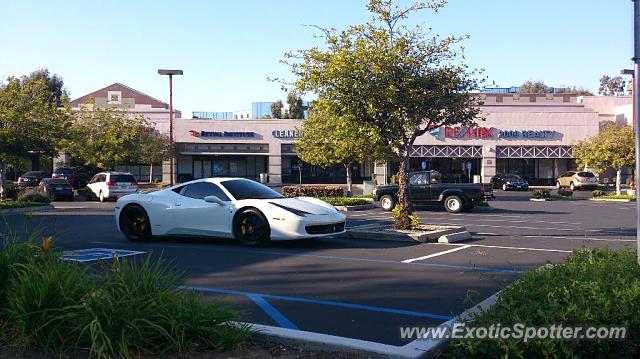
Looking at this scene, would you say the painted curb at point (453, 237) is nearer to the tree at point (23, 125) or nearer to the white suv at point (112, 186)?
the tree at point (23, 125)

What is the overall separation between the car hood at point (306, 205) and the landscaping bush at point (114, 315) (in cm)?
640

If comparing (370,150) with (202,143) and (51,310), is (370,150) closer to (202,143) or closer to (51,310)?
(51,310)

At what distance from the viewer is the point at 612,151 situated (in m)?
36.5

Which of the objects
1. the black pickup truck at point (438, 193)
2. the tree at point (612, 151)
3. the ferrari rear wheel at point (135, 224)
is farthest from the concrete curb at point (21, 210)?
the tree at point (612, 151)

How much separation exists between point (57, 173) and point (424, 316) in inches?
1515

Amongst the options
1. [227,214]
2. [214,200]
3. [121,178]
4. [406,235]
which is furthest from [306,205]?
[121,178]

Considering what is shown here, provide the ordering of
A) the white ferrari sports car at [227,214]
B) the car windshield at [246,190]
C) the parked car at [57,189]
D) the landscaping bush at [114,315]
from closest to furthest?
the landscaping bush at [114,315]
the white ferrari sports car at [227,214]
the car windshield at [246,190]
the parked car at [57,189]

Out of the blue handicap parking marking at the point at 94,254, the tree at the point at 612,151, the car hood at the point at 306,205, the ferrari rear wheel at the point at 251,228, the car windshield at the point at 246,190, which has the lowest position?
the blue handicap parking marking at the point at 94,254

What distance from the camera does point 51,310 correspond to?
4.96 metres

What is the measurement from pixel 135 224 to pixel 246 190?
8.51 feet

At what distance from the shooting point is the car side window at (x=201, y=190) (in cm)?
1244

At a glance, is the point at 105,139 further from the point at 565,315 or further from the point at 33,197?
the point at 565,315

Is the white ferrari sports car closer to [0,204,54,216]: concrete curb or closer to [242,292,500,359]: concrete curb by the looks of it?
[242,292,500,359]: concrete curb

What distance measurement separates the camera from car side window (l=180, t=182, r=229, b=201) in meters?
12.4
